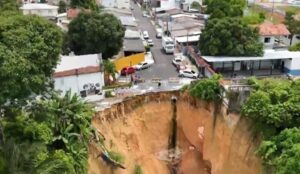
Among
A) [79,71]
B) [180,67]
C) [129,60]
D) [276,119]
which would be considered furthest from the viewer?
[129,60]

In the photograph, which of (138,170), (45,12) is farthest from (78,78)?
(45,12)

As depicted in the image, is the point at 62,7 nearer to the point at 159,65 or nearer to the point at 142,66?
the point at 159,65

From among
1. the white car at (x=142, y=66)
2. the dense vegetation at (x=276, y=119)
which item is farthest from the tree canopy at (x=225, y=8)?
the dense vegetation at (x=276, y=119)

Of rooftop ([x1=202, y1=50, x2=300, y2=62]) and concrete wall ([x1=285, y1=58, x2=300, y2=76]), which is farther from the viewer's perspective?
concrete wall ([x1=285, y1=58, x2=300, y2=76])

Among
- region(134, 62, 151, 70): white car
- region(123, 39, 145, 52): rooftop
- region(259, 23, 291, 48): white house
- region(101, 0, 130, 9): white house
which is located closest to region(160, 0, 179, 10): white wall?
region(101, 0, 130, 9): white house

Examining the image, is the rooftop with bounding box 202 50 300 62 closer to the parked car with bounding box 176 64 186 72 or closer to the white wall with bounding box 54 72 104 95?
the parked car with bounding box 176 64 186 72

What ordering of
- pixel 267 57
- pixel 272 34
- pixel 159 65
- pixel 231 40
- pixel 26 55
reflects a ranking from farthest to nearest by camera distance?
pixel 272 34 < pixel 159 65 < pixel 267 57 < pixel 231 40 < pixel 26 55
